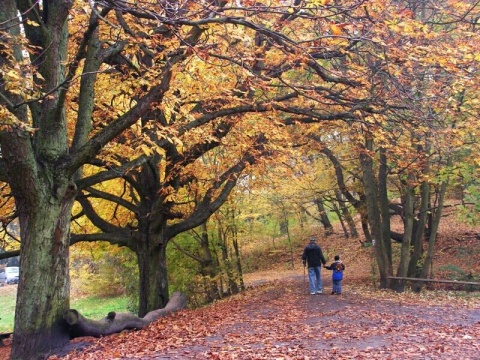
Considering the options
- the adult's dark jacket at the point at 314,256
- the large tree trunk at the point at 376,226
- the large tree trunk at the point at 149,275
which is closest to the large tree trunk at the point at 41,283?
the large tree trunk at the point at 149,275

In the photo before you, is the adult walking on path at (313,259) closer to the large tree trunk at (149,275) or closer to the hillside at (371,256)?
the hillside at (371,256)

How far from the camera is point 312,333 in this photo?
8.12 meters

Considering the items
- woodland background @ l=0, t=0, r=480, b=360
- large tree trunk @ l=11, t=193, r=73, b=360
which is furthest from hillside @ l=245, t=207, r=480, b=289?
large tree trunk @ l=11, t=193, r=73, b=360

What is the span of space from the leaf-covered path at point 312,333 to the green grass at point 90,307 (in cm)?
1356

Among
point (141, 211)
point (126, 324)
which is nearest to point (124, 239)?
point (141, 211)

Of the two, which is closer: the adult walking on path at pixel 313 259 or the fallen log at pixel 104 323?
the fallen log at pixel 104 323

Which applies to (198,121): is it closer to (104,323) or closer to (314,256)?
(104,323)

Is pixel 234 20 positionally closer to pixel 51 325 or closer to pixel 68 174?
pixel 68 174

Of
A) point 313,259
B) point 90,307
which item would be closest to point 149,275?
point 313,259

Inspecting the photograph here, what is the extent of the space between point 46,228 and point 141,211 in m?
4.88

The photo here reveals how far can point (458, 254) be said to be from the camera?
2136cm

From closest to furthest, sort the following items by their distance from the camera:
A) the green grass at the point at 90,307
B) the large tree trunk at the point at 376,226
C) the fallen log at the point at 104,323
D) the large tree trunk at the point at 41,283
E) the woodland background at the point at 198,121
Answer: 1. the large tree trunk at the point at 41,283
2. the woodland background at the point at 198,121
3. the fallen log at the point at 104,323
4. the large tree trunk at the point at 376,226
5. the green grass at the point at 90,307

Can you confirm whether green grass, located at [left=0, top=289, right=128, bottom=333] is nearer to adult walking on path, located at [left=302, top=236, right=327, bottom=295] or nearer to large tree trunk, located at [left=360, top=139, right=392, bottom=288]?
adult walking on path, located at [left=302, top=236, right=327, bottom=295]

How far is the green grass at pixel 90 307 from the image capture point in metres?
23.7
